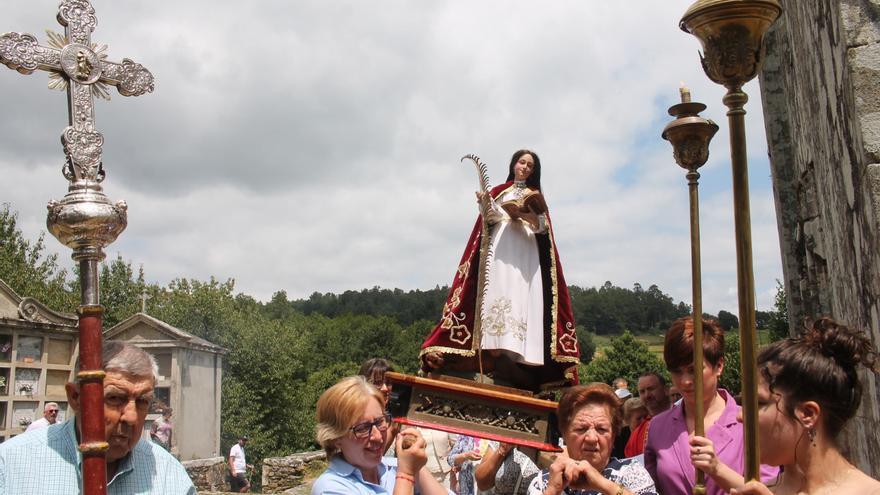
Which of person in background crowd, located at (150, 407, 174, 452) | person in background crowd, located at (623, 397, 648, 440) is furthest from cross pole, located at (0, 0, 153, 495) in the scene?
person in background crowd, located at (150, 407, 174, 452)

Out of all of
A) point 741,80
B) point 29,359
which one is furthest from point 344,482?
point 29,359

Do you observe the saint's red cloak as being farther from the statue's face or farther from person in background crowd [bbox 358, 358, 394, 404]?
person in background crowd [bbox 358, 358, 394, 404]

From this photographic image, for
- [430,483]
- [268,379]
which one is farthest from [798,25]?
[268,379]

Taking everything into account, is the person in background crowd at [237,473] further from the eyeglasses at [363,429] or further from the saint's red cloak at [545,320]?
the eyeglasses at [363,429]

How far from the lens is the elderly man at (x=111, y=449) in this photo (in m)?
2.56

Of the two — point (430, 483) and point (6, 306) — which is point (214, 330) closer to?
point (6, 306)

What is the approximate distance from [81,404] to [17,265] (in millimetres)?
27421

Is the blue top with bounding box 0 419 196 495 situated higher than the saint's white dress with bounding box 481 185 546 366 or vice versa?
the saint's white dress with bounding box 481 185 546 366

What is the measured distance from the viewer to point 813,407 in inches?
89.7

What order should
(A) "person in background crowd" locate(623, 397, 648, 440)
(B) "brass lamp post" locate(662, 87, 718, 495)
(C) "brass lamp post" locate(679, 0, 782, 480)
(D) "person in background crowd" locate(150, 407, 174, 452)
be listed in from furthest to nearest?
(D) "person in background crowd" locate(150, 407, 174, 452)
(A) "person in background crowd" locate(623, 397, 648, 440)
(B) "brass lamp post" locate(662, 87, 718, 495)
(C) "brass lamp post" locate(679, 0, 782, 480)

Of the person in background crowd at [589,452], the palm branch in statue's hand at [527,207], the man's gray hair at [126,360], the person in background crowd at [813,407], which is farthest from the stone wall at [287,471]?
the person in background crowd at [813,407]

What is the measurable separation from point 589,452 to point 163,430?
29.4 ft

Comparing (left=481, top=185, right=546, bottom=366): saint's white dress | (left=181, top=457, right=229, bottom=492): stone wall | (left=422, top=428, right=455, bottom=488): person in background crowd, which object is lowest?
(left=181, top=457, right=229, bottom=492): stone wall

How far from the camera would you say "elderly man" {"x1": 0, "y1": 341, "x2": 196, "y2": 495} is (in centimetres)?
256
